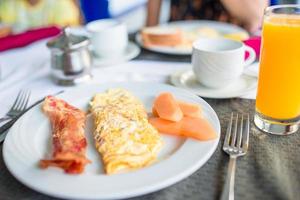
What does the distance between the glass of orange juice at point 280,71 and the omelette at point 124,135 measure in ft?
0.85

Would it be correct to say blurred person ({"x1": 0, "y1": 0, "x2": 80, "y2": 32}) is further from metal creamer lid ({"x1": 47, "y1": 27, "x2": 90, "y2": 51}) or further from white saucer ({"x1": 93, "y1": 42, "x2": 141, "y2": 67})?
metal creamer lid ({"x1": 47, "y1": 27, "x2": 90, "y2": 51})

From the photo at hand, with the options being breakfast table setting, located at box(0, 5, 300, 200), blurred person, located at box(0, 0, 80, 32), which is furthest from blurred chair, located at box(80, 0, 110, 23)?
breakfast table setting, located at box(0, 5, 300, 200)

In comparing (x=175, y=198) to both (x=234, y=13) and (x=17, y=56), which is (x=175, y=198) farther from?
(x=234, y=13)

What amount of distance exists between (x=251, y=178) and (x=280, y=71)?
0.82 ft

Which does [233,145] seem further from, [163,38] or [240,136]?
[163,38]

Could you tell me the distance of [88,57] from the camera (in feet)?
3.41

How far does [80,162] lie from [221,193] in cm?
24

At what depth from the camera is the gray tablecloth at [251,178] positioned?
20.9 inches

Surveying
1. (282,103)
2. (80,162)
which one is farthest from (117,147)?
(282,103)

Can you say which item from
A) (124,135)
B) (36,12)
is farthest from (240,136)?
(36,12)

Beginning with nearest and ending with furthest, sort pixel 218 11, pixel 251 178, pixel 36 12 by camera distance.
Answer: pixel 251 178 → pixel 218 11 → pixel 36 12

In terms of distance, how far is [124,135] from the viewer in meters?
0.63

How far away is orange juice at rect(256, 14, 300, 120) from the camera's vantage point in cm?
65

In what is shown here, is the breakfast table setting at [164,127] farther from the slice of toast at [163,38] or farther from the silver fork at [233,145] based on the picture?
the slice of toast at [163,38]
